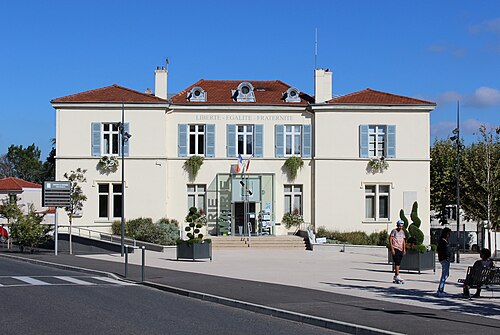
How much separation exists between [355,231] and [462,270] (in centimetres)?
1358

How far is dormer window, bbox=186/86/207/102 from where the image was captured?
42.7 m

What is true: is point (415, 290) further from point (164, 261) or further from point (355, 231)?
point (355, 231)

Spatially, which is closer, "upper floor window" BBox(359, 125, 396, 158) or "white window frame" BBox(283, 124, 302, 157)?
"upper floor window" BBox(359, 125, 396, 158)

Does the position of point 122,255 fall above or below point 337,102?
below

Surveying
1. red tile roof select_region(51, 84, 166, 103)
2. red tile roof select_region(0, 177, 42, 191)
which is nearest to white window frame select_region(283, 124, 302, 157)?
red tile roof select_region(51, 84, 166, 103)

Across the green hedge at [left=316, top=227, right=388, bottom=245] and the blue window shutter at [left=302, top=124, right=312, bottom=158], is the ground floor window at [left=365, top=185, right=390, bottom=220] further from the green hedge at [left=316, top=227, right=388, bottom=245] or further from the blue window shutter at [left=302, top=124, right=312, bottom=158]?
the blue window shutter at [left=302, top=124, right=312, bottom=158]

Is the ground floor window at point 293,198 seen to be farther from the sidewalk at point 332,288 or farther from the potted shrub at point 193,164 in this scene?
the sidewalk at point 332,288

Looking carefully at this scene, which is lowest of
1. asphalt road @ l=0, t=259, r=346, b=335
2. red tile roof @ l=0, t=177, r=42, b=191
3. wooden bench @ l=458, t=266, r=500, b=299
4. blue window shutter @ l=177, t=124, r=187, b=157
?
asphalt road @ l=0, t=259, r=346, b=335

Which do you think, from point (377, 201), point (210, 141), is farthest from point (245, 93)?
point (377, 201)

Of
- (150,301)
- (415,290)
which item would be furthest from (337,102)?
(150,301)

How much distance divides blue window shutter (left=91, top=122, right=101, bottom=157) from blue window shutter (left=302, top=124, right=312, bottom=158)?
36.9 ft

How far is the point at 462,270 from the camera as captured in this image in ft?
92.8

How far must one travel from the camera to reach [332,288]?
1936cm

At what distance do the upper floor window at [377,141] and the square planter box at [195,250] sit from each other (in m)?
14.9
